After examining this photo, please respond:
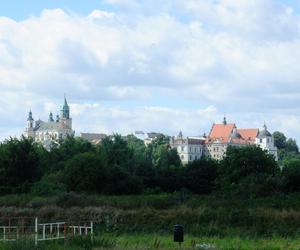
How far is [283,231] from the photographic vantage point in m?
32.8

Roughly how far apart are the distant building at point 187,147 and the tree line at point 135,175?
359ft

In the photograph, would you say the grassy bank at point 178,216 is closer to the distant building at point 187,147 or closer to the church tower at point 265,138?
A: the church tower at point 265,138

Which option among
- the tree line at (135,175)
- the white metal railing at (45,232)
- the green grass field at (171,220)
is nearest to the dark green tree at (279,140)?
the tree line at (135,175)

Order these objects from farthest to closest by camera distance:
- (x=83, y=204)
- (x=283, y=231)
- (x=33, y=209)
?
Result: 1. (x=83, y=204)
2. (x=33, y=209)
3. (x=283, y=231)

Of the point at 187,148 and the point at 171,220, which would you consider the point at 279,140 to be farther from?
the point at 171,220

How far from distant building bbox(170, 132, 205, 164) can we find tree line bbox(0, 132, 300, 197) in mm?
109341

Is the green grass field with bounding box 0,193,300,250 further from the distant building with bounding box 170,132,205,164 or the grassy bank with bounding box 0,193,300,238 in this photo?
the distant building with bounding box 170,132,205,164

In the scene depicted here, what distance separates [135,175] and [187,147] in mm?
121942

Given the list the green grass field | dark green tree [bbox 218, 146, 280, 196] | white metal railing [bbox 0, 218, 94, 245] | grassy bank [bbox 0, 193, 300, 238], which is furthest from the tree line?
white metal railing [bbox 0, 218, 94, 245]

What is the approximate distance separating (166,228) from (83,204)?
1284 cm

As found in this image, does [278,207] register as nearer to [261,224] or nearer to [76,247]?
[261,224]

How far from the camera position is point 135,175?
7244 cm

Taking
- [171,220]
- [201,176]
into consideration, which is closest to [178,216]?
[171,220]

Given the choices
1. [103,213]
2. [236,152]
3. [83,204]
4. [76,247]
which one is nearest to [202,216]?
[103,213]
